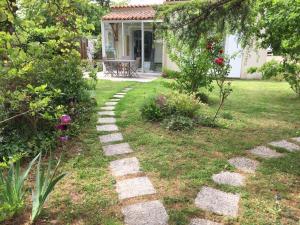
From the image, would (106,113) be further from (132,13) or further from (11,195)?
(132,13)

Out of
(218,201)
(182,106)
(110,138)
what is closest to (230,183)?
(218,201)

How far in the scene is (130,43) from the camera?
51.0 feet

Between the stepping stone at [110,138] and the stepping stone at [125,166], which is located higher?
the stepping stone at [110,138]

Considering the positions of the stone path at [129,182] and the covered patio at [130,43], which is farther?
the covered patio at [130,43]

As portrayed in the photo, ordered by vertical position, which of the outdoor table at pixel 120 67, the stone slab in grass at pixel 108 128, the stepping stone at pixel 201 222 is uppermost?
the outdoor table at pixel 120 67

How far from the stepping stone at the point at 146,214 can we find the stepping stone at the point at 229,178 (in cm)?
92

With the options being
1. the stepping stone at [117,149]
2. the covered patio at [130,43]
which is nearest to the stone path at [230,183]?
the stepping stone at [117,149]

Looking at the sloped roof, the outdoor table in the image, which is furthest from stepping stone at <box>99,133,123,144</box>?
the sloped roof

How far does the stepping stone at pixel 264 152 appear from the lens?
416cm

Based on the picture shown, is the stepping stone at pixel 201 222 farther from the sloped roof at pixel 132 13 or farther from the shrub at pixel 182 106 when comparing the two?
the sloped roof at pixel 132 13

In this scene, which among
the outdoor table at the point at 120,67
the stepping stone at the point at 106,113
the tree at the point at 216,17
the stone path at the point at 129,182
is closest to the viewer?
the stone path at the point at 129,182

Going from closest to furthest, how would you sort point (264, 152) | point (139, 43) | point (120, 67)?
point (264, 152) → point (120, 67) → point (139, 43)

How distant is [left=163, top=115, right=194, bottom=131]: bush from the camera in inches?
203

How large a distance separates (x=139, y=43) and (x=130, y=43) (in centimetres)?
54
